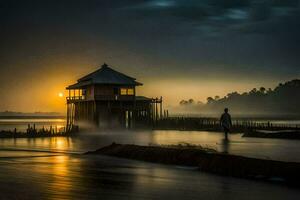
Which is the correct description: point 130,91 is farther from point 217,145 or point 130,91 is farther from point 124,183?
point 124,183

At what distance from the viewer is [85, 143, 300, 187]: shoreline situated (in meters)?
15.4

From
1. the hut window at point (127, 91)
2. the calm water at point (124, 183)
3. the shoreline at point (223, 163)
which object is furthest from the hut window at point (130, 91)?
the calm water at point (124, 183)

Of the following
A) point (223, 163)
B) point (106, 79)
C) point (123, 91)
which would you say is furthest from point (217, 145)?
point (123, 91)

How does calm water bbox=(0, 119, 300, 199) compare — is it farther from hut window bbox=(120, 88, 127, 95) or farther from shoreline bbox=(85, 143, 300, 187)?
hut window bbox=(120, 88, 127, 95)

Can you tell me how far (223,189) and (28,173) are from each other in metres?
7.72

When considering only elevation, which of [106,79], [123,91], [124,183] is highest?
[106,79]

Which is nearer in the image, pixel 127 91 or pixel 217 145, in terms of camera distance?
pixel 217 145

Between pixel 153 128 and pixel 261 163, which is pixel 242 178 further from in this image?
pixel 153 128

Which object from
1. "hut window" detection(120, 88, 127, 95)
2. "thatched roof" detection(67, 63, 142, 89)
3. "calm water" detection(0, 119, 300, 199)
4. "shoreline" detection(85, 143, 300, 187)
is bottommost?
"calm water" detection(0, 119, 300, 199)

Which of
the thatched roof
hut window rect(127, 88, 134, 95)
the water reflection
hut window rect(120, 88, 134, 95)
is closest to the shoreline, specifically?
the water reflection

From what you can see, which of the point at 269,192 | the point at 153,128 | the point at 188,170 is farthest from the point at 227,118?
the point at 153,128

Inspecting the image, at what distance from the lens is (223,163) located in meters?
17.9

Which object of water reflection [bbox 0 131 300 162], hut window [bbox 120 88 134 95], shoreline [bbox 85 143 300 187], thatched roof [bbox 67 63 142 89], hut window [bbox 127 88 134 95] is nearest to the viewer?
shoreline [bbox 85 143 300 187]

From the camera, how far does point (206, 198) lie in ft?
45.1
